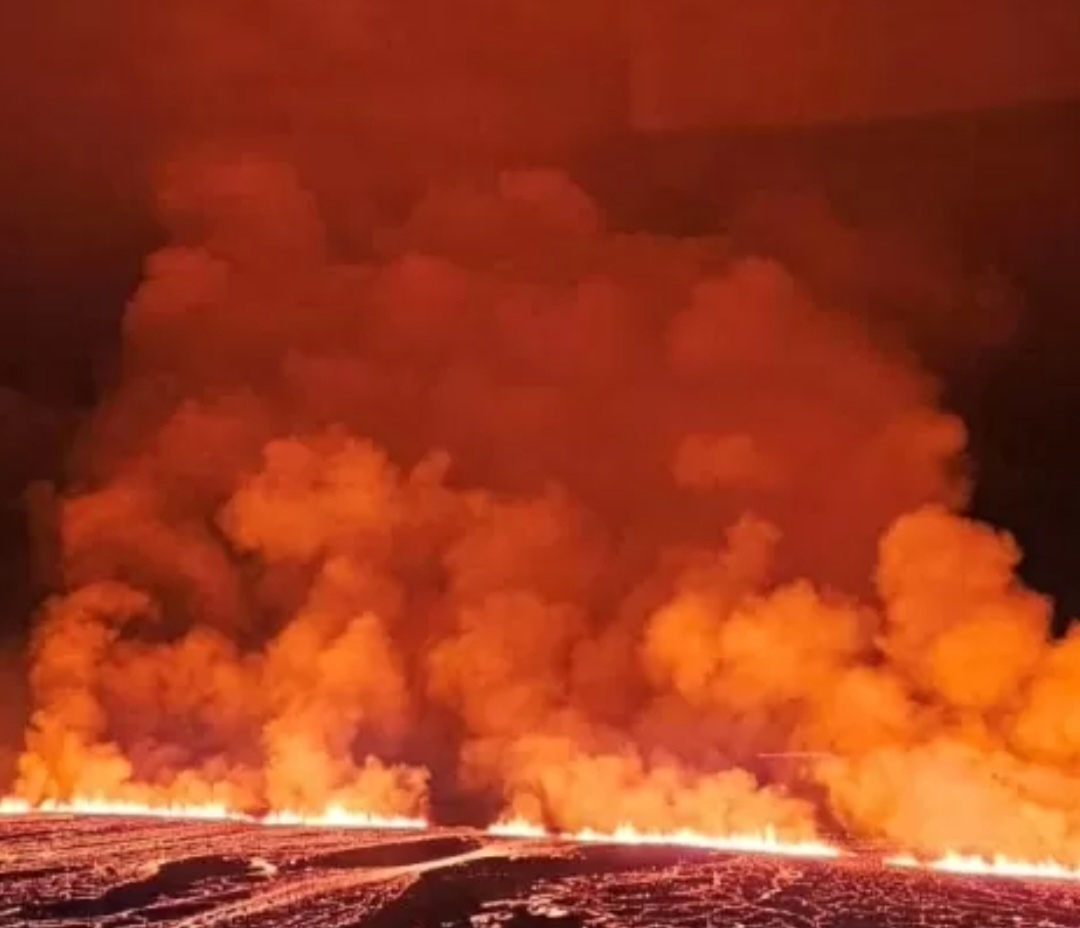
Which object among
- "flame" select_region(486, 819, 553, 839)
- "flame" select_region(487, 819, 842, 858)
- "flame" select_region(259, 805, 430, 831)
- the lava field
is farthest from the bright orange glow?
"flame" select_region(487, 819, 842, 858)

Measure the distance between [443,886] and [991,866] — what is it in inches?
566

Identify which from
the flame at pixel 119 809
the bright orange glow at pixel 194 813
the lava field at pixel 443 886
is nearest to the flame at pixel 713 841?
the lava field at pixel 443 886

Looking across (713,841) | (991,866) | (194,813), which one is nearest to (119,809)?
(194,813)

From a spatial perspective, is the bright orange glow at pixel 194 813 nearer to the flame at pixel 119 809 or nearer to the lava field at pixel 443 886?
the flame at pixel 119 809

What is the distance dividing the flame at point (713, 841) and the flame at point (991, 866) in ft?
8.07

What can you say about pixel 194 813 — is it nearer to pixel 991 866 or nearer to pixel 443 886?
pixel 443 886

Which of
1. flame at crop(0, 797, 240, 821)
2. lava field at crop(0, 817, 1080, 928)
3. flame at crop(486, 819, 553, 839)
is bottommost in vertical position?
lava field at crop(0, 817, 1080, 928)

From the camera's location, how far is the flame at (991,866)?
3678 centimetres

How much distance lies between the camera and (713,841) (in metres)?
42.8

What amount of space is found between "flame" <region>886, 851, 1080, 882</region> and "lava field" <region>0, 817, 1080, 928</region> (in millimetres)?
818

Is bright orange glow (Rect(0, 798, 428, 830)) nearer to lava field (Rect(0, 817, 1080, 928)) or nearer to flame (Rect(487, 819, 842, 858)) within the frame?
lava field (Rect(0, 817, 1080, 928))

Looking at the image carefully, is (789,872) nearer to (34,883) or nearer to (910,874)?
(910,874)

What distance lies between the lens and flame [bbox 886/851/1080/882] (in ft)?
121

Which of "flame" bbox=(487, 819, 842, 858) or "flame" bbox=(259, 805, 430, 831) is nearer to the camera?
"flame" bbox=(487, 819, 842, 858)
